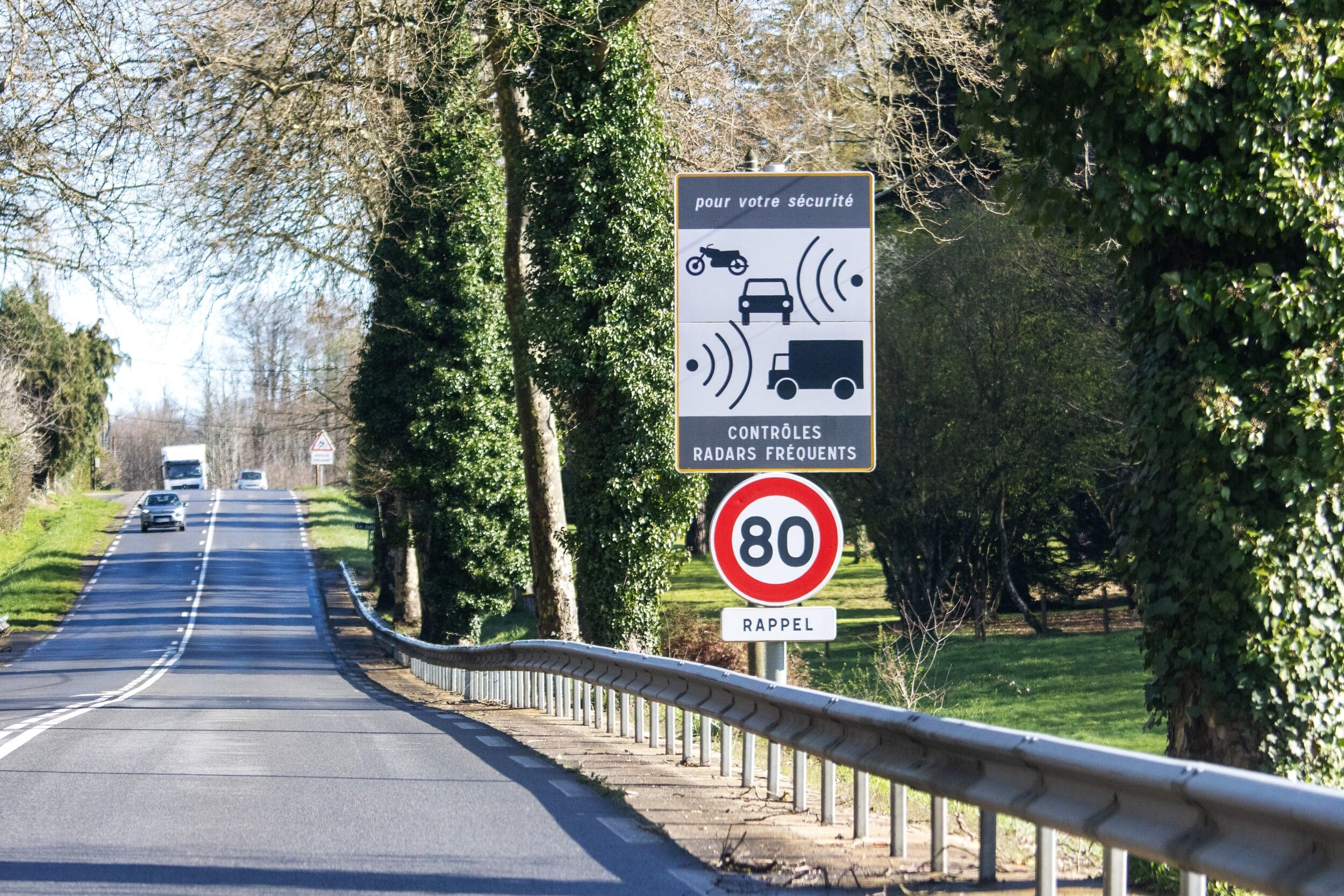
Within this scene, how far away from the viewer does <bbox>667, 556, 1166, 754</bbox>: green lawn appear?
1891 centimetres

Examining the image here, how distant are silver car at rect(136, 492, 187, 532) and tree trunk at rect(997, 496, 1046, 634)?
47.6 m

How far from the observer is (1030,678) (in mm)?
23828

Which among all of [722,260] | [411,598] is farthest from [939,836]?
[411,598]

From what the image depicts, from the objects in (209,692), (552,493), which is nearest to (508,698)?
(552,493)

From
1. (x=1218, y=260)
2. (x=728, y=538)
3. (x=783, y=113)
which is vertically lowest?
(x=728, y=538)

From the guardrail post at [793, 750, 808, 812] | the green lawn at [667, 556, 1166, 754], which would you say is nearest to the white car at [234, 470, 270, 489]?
the green lawn at [667, 556, 1166, 754]

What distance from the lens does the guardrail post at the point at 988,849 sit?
5715mm

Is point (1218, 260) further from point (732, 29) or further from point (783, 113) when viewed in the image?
point (783, 113)

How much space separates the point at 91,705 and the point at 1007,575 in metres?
18.2

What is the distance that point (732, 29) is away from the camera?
20.3 meters

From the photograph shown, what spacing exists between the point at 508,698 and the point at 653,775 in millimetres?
8555

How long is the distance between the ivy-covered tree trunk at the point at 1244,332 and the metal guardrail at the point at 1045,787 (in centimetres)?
181

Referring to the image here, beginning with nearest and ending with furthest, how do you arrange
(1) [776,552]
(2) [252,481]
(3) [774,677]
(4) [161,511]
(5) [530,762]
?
(1) [776,552], (3) [774,677], (5) [530,762], (4) [161,511], (2) [252,481]

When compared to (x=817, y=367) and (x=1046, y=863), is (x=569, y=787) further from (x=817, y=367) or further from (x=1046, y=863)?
(x=1046, y=863)
